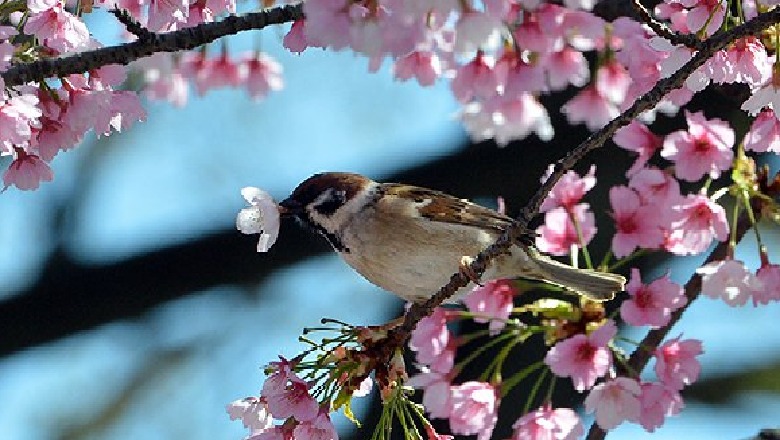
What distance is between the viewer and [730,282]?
9.27 ft

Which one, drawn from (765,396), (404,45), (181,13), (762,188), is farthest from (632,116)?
(765,396)

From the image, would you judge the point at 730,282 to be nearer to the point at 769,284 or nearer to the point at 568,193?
the point at 769,284

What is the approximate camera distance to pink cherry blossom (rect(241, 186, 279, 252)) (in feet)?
7.41

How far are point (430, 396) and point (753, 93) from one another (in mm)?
1006

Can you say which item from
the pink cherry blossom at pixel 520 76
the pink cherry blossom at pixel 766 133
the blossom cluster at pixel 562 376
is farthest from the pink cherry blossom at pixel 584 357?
the pink cherry blossom at pixel 520 76

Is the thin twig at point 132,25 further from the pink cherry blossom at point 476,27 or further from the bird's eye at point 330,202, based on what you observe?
the bird's eye at point 330,202

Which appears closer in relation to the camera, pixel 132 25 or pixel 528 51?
pixel 132 25

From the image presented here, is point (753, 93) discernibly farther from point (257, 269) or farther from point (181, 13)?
point (257, 269)

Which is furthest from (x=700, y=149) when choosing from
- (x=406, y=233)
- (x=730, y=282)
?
(x=406, y=233)

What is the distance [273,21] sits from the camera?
2156 millimetres

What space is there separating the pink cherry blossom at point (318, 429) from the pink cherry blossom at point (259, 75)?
206 centimetres

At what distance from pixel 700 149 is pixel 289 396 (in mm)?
1193

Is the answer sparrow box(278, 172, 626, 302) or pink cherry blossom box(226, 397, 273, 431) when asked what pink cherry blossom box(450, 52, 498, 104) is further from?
pink cherry blossom box(226, 397, 273, 431)

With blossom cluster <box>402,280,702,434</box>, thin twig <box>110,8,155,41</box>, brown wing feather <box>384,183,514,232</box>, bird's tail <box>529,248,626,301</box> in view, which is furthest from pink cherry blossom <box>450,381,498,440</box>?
thin twig <box>110,8,155,41</box>
